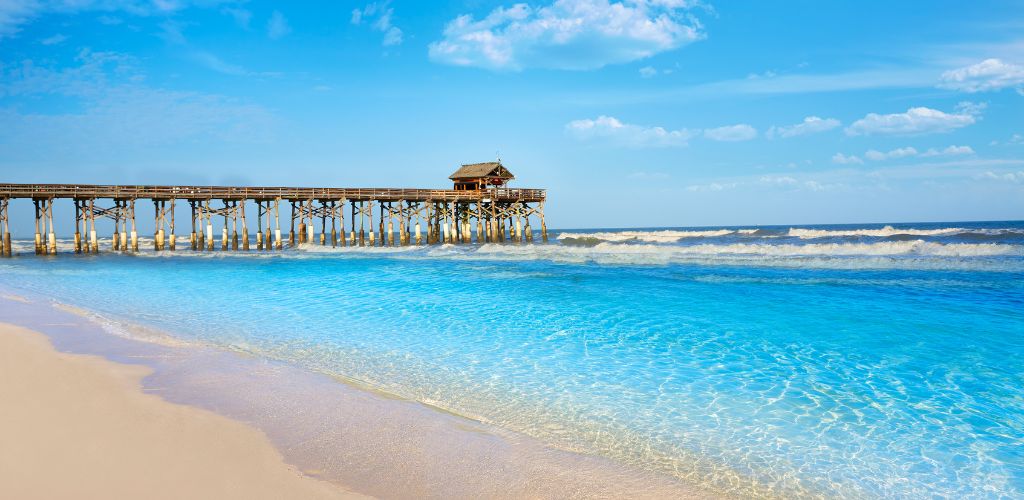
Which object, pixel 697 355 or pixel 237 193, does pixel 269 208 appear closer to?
pixel 237 193

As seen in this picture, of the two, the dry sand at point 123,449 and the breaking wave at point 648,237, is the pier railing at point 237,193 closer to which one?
the breaking wave at point 648,237

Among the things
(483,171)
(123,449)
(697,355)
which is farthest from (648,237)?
(123,449)

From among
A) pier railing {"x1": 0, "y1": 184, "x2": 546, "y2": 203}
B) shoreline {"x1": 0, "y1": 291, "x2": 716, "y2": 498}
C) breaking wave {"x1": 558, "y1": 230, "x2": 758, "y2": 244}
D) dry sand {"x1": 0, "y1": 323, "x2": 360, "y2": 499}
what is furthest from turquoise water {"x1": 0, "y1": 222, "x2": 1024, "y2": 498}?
breaking wave {"x1": 558, "y1": 230, "x2": 758, "y2": 244}

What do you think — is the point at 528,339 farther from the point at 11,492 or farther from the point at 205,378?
the point at 11,492

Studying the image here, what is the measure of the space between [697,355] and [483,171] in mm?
37867

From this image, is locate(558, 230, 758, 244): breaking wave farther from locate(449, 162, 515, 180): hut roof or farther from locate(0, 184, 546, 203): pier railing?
locate(0, 184, 546, 203): pier railing

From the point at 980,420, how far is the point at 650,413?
326 cm

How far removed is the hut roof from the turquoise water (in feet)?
85.5

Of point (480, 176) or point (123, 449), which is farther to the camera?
point (480, 176)

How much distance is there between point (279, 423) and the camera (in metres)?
5.62

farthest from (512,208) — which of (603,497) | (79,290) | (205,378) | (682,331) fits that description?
(603,497)

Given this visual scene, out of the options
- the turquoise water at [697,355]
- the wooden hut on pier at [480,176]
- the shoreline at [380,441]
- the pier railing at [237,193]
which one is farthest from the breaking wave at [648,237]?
the shoreline at [380,441]

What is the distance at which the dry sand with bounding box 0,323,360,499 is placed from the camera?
3.95 m

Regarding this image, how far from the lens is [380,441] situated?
5.23 m
